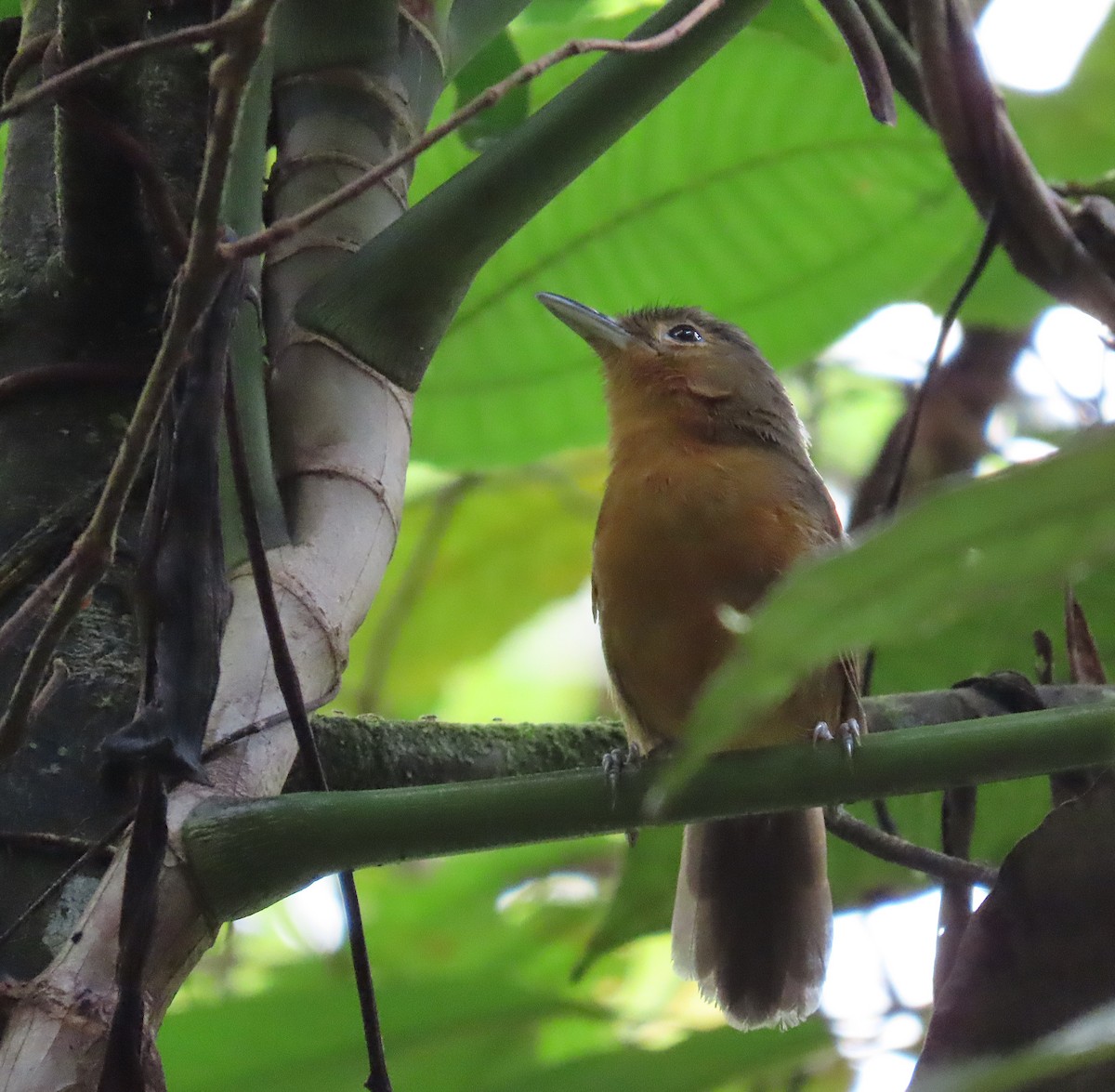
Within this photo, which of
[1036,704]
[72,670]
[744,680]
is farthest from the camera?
[1036,704]

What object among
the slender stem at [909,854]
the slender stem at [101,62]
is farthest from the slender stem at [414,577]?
the slender stem at [101,62]

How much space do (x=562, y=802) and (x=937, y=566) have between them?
1.87 ft

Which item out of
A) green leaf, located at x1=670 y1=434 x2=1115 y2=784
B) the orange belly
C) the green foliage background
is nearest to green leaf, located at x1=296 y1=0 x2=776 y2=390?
the green foliage background

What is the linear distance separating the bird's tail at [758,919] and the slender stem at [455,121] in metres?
1.38

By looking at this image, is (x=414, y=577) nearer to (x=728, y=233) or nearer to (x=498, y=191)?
(x=728, y=233)

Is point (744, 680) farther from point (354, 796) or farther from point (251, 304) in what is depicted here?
point (251, 304)

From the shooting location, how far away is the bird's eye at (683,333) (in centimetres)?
300

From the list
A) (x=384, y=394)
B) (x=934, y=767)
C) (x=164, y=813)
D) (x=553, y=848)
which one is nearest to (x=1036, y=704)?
(x=934, y=767)

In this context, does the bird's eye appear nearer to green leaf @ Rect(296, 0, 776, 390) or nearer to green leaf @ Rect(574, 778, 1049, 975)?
green leaf @ Rect(574, 778, 1049, 975)

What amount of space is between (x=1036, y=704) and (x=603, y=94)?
2.72 feet

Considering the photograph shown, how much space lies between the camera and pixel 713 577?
222 cm

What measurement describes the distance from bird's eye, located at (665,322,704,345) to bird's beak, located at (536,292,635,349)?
236 mm

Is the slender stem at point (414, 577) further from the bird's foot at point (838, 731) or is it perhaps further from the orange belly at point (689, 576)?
the bird's foot at point (838, 731)

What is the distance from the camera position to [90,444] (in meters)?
1.58
